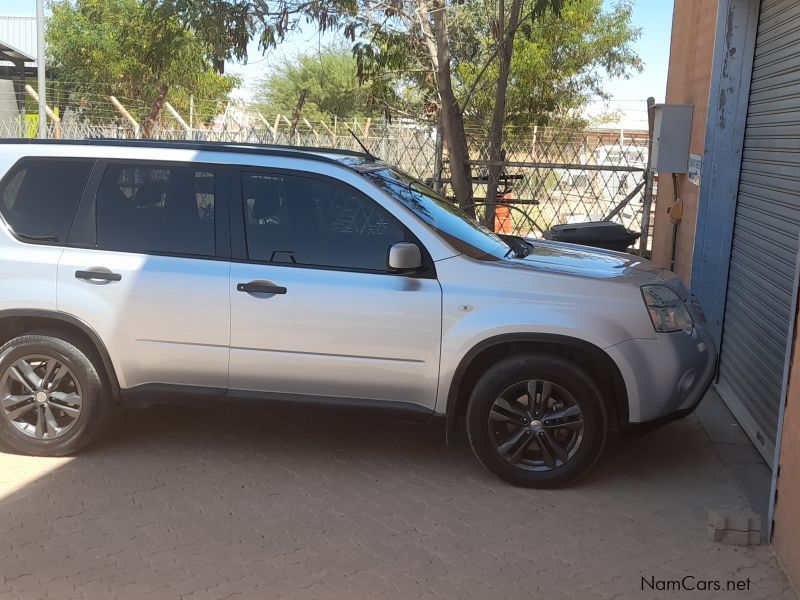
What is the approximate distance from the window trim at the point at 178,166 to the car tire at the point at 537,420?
1.72 m

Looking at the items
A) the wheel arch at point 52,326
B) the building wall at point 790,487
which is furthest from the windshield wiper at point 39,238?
the building wall at point 790,487

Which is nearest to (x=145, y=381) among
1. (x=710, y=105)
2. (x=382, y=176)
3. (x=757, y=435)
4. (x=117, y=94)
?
(x=382, y=176)

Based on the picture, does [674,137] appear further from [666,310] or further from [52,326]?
[52,326]

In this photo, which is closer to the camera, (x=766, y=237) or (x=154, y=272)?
(x=154, y=272)

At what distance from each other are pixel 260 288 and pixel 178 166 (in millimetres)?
961

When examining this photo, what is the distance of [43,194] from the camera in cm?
564

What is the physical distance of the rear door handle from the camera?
5418mm

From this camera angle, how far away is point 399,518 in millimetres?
4898

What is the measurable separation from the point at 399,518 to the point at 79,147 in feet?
9.81

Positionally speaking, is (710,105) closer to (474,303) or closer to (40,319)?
(474,303)

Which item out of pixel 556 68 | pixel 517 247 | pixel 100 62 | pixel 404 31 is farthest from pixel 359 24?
pixel 100 62

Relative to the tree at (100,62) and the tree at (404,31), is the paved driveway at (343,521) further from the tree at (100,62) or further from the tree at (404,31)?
the tree at (100,62)

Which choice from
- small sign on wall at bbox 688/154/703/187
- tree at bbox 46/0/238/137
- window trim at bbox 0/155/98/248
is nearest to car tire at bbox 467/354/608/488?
window trim at bbox 0/155/98/248

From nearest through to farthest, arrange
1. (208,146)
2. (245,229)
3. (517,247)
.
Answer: (245,229) → (208,146) → (517,247)
